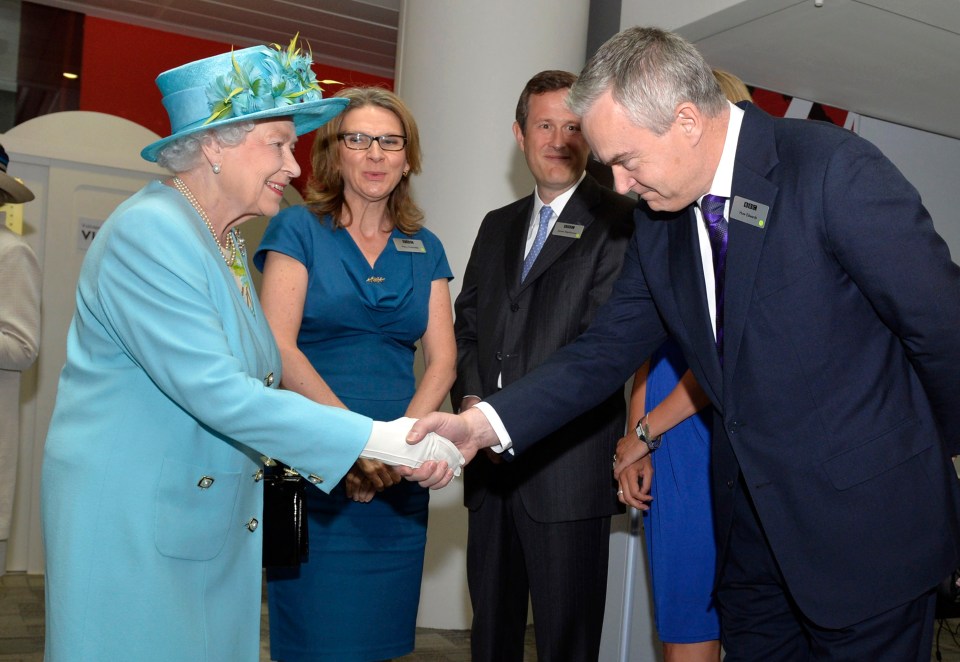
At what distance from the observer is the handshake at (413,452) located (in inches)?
77.2

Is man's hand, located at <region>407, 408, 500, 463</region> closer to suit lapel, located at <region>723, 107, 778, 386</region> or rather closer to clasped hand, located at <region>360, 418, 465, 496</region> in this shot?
clasped hand, located at <region>360, 418, 465, 496</region>

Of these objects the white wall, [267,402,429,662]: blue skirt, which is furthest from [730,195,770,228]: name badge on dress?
the white wall

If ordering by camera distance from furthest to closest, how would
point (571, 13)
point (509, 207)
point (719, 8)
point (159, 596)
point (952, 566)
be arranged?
point (571, 13) < point (719, 8) < point (509, 207) < point (952, 566) < point (159, 596)

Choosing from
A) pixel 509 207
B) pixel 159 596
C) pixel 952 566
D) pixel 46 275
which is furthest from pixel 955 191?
pixel 46 275

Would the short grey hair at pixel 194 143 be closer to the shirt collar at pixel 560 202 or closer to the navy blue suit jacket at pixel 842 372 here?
the navy blue suit jacket at pixel 842 372

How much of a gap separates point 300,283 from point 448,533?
2.04 m

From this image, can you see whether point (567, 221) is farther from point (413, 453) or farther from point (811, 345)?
point (811, 345)

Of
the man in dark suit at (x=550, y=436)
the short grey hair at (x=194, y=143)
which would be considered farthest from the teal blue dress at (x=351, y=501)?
the short grey hair at (x=194, y=143)

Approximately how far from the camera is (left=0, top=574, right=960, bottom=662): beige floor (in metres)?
3.99

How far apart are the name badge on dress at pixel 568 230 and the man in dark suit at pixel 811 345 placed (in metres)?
0.74

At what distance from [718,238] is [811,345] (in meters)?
0.31

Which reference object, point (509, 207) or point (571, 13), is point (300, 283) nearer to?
point (509, 207)

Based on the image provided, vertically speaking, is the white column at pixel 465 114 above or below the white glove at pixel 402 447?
above

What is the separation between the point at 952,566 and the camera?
1842 mm
